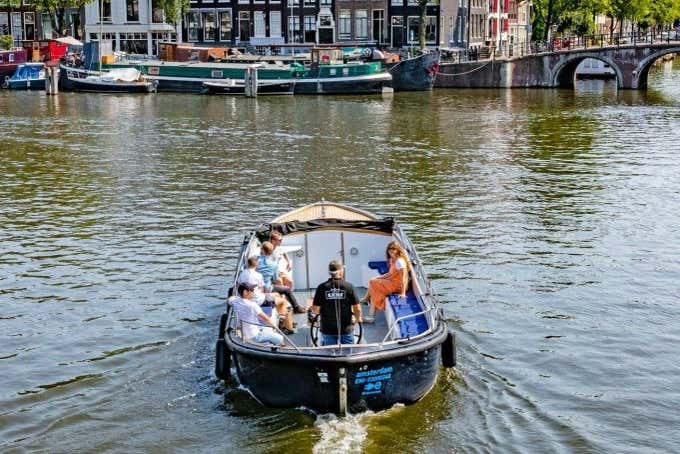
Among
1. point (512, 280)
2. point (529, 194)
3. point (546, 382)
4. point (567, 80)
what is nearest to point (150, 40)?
point (567, 80)

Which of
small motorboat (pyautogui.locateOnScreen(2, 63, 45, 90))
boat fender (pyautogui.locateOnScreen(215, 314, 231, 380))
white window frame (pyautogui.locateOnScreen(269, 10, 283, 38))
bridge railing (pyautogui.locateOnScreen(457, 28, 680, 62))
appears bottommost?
boat fender (pyautogui.locateOnScreen(215, 314, 231, 380))

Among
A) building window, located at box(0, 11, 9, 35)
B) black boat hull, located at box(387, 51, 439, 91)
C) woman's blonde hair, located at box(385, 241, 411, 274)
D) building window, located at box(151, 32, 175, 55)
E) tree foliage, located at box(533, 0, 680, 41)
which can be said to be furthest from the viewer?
building window, located at box(0, 11, 9, 35)

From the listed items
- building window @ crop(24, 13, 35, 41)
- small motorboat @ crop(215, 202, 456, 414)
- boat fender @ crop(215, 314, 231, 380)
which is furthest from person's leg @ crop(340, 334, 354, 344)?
building window @ crop(24, 13, 35, 41)

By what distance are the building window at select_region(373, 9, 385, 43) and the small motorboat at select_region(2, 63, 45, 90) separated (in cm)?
2812

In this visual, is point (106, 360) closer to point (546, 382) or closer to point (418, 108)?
point (546, 382)

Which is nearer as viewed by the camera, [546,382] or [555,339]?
[546,382]

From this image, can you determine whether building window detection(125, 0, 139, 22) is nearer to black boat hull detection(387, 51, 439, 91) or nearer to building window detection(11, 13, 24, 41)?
building window detection(11, 13, 24, 41)

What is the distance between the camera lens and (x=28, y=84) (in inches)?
3386

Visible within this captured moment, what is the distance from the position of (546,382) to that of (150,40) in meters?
85.6

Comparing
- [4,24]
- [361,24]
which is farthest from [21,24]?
[361,24]

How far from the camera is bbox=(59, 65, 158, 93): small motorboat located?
268 feet

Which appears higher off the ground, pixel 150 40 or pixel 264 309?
pixel 150 40

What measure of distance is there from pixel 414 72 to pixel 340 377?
217 feet

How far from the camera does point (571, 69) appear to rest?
281 ft
